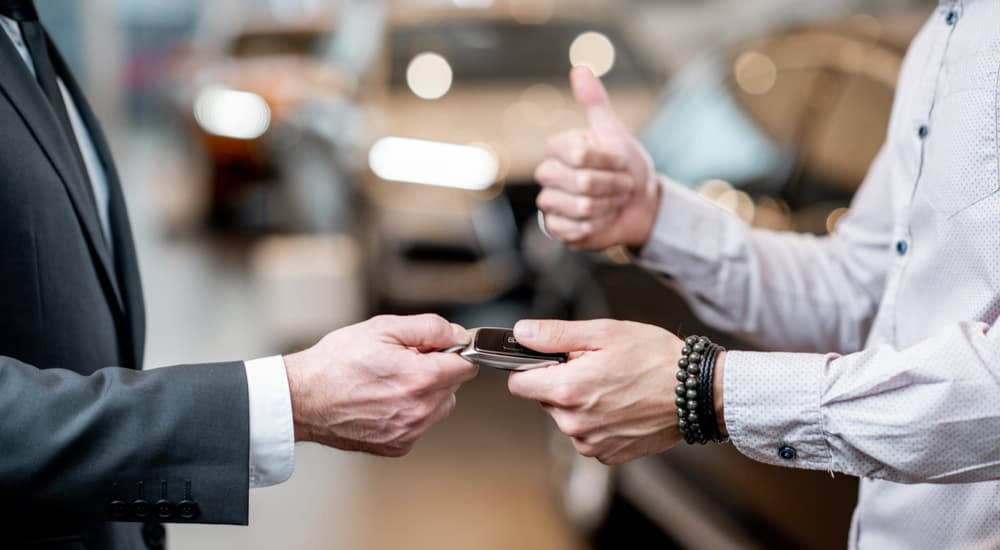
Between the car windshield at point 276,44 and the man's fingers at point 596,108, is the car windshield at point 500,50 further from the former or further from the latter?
the man's fingers at point 596,108

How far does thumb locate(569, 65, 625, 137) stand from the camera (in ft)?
6.99

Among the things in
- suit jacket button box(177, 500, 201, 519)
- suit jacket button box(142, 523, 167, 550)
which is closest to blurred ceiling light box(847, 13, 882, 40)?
suit jacket button box(142, 523, 167, 550)

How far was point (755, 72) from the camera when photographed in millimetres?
3891

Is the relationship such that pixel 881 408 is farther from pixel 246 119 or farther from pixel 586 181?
pixel 246 119

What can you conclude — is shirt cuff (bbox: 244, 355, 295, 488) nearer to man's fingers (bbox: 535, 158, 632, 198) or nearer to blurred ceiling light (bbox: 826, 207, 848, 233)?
man's fingers (bbox: 535, 158, 632, 198)

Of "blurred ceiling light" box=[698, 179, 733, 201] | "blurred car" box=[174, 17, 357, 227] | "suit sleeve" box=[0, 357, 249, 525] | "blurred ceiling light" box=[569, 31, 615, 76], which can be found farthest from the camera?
"blurred car" box=[174, 17, 357, 227]

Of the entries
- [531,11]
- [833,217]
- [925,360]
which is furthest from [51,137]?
[531,11]

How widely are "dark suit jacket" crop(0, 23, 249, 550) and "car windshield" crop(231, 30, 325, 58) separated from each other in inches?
357

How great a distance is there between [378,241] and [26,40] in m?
4.07

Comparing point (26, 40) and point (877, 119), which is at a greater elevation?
point (26, 40)

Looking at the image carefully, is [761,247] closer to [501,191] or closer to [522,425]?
[522,425]

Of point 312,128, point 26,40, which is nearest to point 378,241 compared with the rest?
point 312,128

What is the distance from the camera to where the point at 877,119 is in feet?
10.5

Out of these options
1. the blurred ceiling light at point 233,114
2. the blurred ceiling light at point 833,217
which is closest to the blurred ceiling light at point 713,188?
the blurred ceiling light at point 833,217
